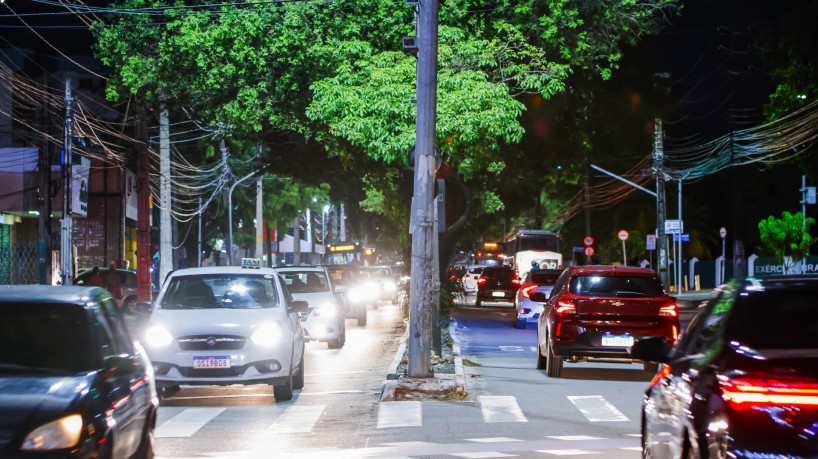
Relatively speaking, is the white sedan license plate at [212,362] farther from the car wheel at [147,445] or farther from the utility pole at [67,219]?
the utility pole at [67,219]

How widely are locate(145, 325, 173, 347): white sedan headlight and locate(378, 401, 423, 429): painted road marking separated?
2780 millimetres

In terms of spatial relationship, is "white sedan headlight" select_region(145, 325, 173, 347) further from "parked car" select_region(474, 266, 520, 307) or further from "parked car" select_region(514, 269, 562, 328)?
"parked car" select_region(474, 266, 520, 307)

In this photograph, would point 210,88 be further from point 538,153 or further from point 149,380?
point 149,380

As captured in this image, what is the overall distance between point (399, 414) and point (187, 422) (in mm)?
2384

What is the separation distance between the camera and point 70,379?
6719mm

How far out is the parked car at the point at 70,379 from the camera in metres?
6.17

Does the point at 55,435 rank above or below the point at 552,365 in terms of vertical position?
above

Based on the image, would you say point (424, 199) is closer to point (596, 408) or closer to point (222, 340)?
point (222, 340)

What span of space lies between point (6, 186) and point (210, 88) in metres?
16.3

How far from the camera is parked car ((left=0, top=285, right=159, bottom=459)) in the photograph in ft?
20.2

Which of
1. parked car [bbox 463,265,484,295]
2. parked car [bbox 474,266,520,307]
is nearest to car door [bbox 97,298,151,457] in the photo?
parked car [bbox 474,266,520,307]

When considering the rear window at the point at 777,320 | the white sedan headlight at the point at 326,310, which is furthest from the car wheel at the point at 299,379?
the rear window at the point at 777,320

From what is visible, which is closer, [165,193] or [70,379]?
[70,379]

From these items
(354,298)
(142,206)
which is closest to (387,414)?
(354,298)
